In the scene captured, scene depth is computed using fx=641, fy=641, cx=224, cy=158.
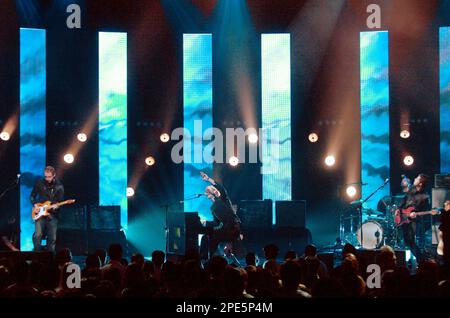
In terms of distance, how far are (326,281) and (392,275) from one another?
30.1 inches

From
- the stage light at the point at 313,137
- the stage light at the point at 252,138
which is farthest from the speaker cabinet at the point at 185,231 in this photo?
the stage light at the point at 313,137

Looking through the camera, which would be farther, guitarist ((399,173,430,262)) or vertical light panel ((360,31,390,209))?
vertical light panel ((360,31,390,209))

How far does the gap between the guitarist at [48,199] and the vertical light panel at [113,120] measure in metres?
2.25

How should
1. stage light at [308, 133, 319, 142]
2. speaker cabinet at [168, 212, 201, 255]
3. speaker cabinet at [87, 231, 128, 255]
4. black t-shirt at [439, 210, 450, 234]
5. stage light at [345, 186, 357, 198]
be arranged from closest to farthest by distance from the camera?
black t-shirt at [439, 210, 450, 234] → speaker cabinet at [168, 212, 201, 255] → speaker cabinet at [87, 231, 128, 255] → stage light at [345, 186, 357, 198] → stage light at [308, 133, 319, 142]

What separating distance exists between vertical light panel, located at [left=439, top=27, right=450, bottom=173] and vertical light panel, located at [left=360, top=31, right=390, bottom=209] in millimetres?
1147

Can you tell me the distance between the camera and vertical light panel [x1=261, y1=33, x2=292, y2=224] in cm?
1466

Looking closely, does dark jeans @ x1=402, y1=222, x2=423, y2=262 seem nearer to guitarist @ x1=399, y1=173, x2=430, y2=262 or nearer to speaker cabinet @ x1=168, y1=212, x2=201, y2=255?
guitarist @ x1=399, y1=173, x2=430, y2=262

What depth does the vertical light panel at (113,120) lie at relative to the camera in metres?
14.6

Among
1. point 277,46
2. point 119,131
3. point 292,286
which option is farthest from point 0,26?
point 292,286

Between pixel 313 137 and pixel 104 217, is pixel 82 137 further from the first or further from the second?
pixel 313 137

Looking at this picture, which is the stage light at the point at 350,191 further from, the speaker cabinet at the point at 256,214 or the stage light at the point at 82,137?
the stage light at the point at 82,137

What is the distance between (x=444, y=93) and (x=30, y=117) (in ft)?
29.9

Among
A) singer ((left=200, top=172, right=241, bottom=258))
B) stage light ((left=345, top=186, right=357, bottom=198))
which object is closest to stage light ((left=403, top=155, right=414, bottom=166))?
stage light ((left=345, top=186, right=357, bottom=198))
